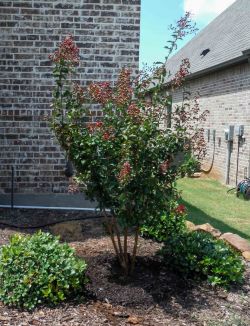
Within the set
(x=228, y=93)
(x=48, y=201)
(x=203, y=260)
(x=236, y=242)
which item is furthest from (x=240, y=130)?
(x=203, y=260)

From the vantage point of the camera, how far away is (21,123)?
271 inches

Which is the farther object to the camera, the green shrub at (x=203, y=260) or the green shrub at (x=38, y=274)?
the green shrub at (x=203, y=260)

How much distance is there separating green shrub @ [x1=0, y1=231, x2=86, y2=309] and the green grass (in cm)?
368

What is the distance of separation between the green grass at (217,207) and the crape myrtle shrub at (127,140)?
332 centimetres

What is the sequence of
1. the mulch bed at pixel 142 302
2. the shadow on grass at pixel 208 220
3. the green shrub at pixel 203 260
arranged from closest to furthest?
1. the mulch bed at pixel 142 302
2. the green shrub at pixel 203 260
3. the shadow on grass at pixel 208 220

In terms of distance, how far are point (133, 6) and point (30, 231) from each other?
337cm

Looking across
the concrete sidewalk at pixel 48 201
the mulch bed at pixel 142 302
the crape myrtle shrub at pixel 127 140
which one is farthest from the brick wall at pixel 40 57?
the crape myrtle shrub at pixel 127 140

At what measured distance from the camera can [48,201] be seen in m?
6.91

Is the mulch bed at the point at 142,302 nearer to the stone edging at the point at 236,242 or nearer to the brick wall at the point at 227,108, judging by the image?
the stone edging at the point at 236,242

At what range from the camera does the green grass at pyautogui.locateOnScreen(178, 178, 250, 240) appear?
7517 mm

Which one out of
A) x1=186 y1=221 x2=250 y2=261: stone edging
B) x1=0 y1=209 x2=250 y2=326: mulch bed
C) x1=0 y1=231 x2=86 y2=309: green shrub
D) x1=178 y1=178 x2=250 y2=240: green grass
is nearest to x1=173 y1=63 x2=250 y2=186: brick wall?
x1=178 y1=178 x2=250 y2=240: green grass

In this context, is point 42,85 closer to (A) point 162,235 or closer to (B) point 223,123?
(A) point 162,235

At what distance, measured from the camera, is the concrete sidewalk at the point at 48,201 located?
6.81 metres

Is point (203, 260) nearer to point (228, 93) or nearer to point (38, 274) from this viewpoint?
point (38, 274)
